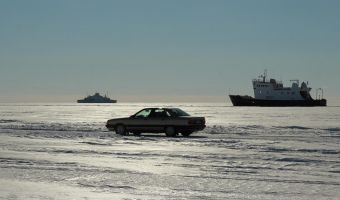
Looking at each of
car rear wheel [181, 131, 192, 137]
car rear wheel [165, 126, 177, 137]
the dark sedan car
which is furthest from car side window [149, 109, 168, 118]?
car rear wheel [181, 131, 192, 137]

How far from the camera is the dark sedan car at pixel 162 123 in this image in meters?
26.9

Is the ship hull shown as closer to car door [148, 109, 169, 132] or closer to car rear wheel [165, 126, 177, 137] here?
car door [148, 109, 169, 132]

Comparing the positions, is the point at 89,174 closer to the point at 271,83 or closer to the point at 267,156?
the point at 267,156

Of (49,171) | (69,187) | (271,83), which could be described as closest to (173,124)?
(49,171)

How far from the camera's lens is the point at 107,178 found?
1177cm

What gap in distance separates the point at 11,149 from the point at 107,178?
27.4 ft

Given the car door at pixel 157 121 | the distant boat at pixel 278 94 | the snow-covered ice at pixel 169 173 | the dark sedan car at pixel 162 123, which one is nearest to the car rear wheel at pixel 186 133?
the dark sedan car at pixel 162 123

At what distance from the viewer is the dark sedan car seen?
88.3 ft

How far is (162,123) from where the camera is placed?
27.5 meters

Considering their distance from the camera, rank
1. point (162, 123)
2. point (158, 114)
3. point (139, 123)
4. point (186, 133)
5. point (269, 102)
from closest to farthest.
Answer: point (162, 123) → point (186, 133) → point (158, 114) → point (139, 123) → point (269, 102)

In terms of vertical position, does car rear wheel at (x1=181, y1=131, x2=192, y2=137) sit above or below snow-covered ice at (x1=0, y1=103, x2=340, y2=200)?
above

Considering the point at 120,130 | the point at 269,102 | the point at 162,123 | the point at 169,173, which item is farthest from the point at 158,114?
the point at 269,102

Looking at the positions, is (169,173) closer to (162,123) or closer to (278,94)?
(162,123)

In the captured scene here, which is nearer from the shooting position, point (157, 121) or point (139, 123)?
point (157, 121)
